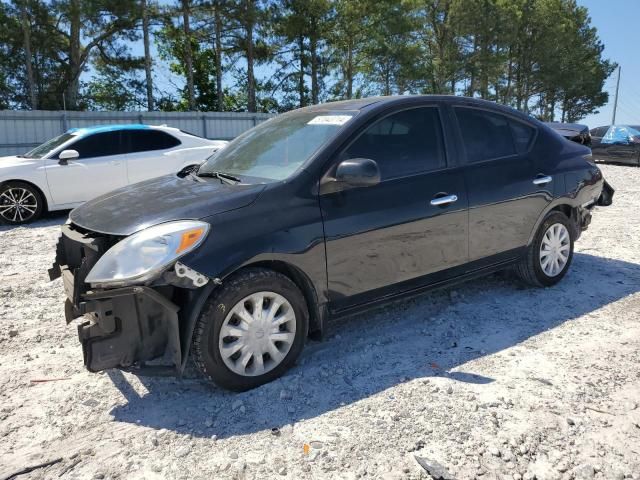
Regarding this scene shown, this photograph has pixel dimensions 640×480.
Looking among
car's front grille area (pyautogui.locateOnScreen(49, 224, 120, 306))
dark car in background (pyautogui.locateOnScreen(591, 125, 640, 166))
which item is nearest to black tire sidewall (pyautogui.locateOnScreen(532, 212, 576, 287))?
car's front grille area (pyautogui.locateOnScreen(49, 224, 120, 306))

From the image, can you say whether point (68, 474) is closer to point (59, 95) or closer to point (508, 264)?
point (508, 264)

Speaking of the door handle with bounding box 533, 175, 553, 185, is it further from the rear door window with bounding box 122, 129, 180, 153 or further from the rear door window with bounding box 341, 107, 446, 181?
the rear door window with bounding box 122, 129, 180, 153

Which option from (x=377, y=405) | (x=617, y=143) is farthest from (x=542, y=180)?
(x=617, y=143)

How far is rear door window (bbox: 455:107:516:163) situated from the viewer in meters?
4.23

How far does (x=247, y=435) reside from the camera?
2789mm

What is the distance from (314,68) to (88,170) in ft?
90.7

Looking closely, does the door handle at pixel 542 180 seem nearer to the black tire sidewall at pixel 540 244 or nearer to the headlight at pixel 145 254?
the black tire sidewall at pixel 540 244

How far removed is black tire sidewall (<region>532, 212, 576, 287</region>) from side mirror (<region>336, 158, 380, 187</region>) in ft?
6.85

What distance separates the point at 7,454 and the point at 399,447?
1.97 m

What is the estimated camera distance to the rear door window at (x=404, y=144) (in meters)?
3.69

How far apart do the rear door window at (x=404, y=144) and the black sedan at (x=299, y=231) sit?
0.01 metres

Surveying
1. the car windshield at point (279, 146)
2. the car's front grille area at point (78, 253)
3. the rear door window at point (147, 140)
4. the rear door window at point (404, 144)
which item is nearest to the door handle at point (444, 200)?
the rear door window at point (404, 144)

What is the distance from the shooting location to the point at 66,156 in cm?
852

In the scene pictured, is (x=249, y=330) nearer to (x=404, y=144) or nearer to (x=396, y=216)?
(x=396, y=216)
